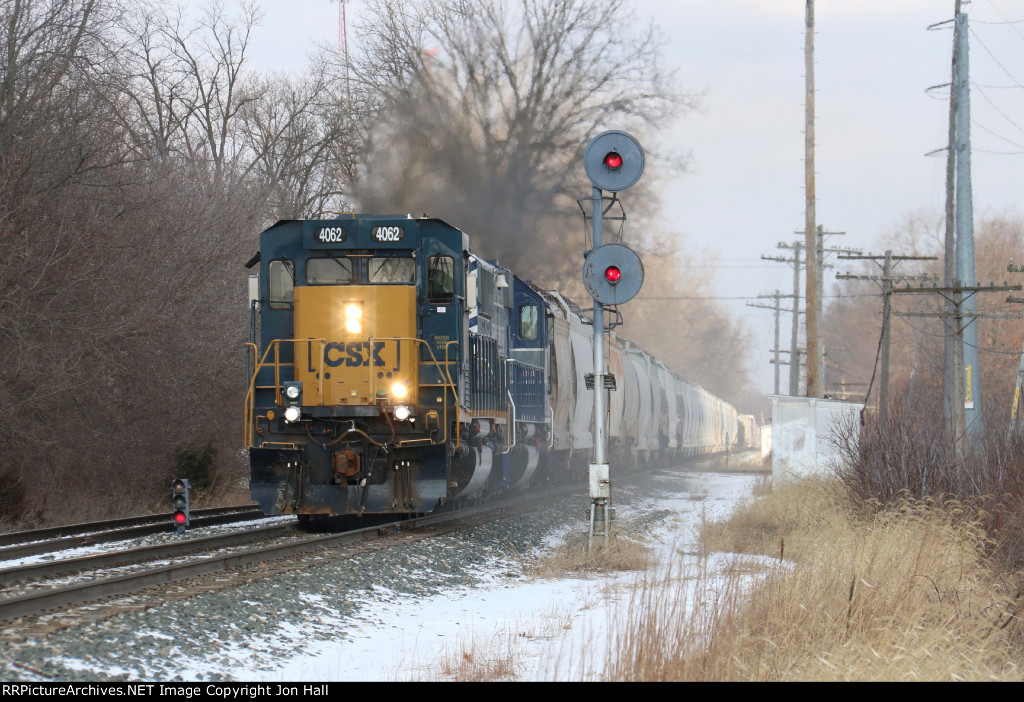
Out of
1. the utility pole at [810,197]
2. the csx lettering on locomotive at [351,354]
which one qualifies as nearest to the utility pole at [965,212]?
the utility pole at [810,197]

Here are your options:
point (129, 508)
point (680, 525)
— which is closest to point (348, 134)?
point (129, 508)

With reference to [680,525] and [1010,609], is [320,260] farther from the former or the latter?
[1010,609]

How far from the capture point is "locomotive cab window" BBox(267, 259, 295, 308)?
45.2ft

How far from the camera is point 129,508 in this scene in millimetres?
19141

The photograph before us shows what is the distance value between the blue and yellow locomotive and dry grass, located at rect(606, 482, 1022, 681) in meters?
4.28

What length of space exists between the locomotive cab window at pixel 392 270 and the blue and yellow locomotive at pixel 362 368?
0.05 ft

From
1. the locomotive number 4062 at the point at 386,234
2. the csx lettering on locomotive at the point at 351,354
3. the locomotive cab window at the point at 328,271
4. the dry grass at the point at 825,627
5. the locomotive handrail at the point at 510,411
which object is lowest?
the dry grass at the point at 825,627

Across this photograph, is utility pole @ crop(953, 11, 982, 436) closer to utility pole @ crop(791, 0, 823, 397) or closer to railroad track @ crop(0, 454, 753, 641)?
utility pole @ crop(791, 0, 823, 397)

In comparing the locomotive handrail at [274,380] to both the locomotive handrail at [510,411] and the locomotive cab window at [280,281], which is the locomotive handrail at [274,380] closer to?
the locomotive cab window at [280,281]

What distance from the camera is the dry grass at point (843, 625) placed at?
20.4 feet

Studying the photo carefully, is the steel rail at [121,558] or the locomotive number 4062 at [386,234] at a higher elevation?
the locomotive number 4062 at [386,234]

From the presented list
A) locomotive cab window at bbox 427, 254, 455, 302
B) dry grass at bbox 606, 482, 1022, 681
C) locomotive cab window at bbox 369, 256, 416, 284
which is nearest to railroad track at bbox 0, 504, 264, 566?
locomotive cab window at bbox 369, 256, 416, 284

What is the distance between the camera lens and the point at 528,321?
63.5 feet
